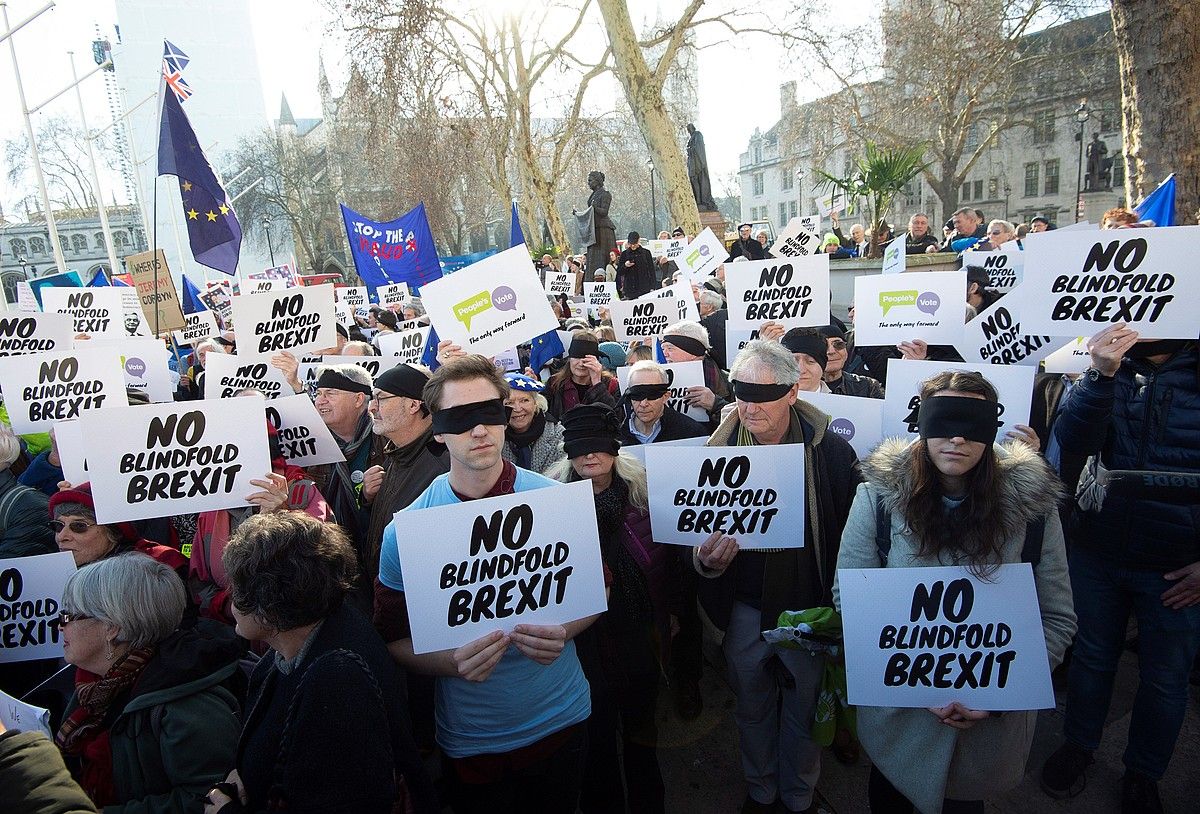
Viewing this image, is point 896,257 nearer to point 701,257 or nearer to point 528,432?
point 701,257

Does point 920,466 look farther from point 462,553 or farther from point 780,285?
point 780,285

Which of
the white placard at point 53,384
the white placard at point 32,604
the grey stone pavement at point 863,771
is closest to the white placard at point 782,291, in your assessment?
the grey stone pavement at point 863,771

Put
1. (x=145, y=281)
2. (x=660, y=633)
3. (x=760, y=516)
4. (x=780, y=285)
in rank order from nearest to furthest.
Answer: (x=760, y=516), (x=660, y=633), (x=780, y=285), (x=145, y=281)

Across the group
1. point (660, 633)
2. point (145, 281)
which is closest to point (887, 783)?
point (660, 633)

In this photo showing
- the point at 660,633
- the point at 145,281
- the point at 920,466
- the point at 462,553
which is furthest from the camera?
the point at 145,281

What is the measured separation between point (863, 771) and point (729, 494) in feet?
5.40

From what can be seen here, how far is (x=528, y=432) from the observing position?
4023 mm

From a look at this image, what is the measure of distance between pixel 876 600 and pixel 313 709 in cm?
171

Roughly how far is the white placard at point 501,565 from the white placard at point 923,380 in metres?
1.85

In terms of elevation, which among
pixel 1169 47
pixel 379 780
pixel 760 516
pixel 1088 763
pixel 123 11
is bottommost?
pixel 1088 763

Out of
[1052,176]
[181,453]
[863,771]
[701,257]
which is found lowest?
[863,771]

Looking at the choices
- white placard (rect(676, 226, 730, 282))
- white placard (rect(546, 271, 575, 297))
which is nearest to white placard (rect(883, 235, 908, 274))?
white placard (rect(676, 226, 730, 282))

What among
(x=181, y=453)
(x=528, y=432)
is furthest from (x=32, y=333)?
(x=528, y=432)

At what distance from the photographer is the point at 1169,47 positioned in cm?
567
